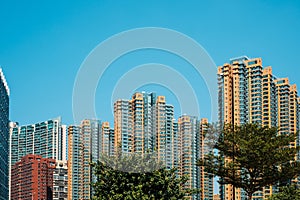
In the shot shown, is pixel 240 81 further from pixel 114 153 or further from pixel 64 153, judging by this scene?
pixel 64 153

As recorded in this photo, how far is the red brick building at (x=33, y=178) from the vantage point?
202 ft

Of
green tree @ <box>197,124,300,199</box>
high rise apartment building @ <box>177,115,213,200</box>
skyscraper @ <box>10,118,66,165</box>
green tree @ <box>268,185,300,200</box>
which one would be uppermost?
skyscraper @ <box>10,118,66,165</box>

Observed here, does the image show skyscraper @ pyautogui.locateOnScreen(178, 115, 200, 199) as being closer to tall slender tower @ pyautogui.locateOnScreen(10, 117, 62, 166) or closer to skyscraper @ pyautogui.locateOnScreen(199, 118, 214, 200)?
skyscraper @ pyautogui.locateOnScreen(199, 118, 214, 200)

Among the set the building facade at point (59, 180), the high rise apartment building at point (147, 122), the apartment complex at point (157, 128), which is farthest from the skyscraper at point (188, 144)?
the building facade at point (59, 180)

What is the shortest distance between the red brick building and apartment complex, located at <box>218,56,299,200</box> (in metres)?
38.8

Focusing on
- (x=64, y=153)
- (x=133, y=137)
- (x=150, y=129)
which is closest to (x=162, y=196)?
(x=133, y=137)

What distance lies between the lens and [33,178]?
204 feet

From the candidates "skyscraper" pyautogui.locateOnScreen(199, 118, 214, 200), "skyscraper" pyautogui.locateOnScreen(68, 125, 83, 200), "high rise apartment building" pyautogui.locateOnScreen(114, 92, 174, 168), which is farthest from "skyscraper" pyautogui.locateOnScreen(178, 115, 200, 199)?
"skyscraper" pyautogui.locateOnScreen(68, 125, 83, 200)

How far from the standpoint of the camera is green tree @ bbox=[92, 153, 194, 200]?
10438 mm

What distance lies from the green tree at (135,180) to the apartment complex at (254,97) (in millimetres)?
8325

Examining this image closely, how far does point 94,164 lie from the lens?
11156mm

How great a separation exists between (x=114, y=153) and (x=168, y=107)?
5272mm

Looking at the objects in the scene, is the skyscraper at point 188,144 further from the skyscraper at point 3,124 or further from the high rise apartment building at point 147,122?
the skyscraper at point 3,124

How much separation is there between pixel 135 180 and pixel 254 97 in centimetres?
1323
